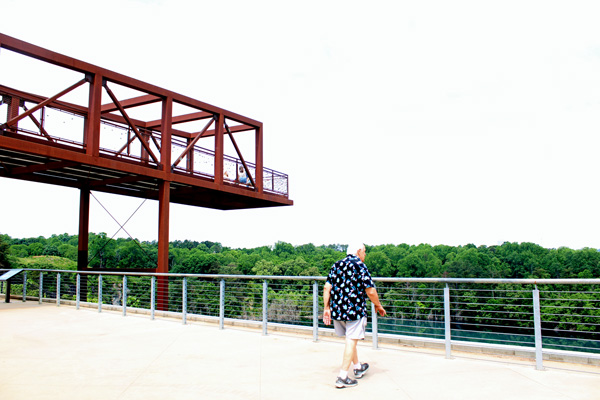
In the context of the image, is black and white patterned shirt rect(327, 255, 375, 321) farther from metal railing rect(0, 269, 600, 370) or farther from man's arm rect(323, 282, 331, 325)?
metal railing rect(0, 269, 600, 370)

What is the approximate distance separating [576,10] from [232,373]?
13.9 m

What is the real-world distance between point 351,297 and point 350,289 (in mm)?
87

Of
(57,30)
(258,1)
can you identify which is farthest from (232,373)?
(57,30)

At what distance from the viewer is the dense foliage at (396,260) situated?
78.8 metres

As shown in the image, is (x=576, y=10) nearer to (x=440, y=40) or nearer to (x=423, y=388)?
(x=440, y=40)

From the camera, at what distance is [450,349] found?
6.66 metres

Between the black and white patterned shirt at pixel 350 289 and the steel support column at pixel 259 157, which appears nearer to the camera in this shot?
the black and white patterned shirt at pixel 350 289

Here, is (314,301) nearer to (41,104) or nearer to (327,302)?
(327,302)

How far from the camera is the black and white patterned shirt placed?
215 inches

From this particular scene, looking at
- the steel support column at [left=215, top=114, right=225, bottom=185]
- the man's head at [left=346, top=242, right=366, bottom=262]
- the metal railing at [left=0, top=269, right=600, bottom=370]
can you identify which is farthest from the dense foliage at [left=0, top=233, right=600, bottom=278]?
the man's head at [left=346, top=242, right=366, bottom=262]

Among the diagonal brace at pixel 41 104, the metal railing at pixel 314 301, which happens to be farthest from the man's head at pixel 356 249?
the diagonal brace at pixel 41 104

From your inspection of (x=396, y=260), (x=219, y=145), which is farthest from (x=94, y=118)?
(x=396, y=260)

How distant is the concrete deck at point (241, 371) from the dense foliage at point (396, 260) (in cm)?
6121

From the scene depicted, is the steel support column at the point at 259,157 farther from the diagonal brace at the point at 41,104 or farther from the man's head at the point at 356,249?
the man's head at the point at 356,249
